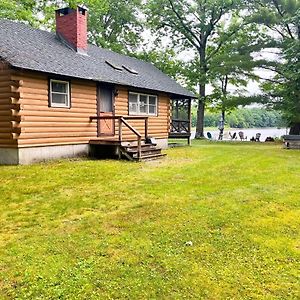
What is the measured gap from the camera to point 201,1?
24.1 m

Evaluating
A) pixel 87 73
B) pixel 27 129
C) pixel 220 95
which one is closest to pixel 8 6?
pixel 87 73

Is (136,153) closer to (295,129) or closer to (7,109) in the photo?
(7,109)

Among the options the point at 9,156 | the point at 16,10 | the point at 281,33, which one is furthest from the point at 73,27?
the point at 281,33

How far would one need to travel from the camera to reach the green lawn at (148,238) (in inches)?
115

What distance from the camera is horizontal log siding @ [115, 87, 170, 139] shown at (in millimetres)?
13078

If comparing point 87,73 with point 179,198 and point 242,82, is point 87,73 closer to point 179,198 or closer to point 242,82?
point 179,198

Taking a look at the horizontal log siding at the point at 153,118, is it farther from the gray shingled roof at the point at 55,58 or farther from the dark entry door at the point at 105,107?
the gray shingled roof at the point at 55,58

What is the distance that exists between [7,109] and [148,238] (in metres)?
7.19

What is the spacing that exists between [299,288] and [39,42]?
1133 cm

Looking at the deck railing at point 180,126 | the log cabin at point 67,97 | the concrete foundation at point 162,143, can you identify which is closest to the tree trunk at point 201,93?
the deck railing at point 180,126

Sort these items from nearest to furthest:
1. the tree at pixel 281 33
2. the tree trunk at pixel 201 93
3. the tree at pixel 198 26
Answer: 1. the tree at pixel 281 33
2. the tree at pixel 198 26
3. the tree trunk at pixel 201 93

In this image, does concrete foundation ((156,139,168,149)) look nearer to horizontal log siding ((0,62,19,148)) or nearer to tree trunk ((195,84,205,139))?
horizontal log siding ((0,62,19,148))

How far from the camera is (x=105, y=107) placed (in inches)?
491

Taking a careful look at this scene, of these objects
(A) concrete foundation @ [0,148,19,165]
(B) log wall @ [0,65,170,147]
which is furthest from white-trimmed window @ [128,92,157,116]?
(A) concrete foundation @ [0,148,19,165]
